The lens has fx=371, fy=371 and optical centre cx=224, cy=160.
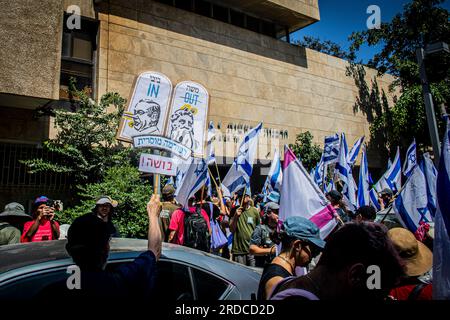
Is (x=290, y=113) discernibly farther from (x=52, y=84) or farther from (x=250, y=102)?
(x=52, y=84)

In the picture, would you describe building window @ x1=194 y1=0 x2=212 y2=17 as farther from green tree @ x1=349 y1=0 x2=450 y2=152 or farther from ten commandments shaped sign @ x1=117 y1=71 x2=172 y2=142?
ten commandments shaped sign @ x1=117 y1=71 x2=172 y2=142

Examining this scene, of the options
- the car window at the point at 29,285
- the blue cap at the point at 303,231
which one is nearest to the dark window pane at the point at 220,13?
the blue cap at the point at 303,231

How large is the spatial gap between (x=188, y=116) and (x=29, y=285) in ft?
12.2

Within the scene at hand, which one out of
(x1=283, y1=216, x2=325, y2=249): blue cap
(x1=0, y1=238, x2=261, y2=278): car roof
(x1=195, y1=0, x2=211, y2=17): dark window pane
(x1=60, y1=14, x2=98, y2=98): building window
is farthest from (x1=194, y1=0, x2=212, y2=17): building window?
(x1=283, y1=216, x2=325, y2=249): blue cap

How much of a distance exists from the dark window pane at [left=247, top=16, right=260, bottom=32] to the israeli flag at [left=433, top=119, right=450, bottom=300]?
15.4 metres

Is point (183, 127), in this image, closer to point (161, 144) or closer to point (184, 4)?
point (161, 144)

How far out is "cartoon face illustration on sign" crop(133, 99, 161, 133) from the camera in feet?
15.7

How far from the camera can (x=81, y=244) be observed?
188cm

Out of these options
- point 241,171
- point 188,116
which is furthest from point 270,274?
point 241,171

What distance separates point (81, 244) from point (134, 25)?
12289mm

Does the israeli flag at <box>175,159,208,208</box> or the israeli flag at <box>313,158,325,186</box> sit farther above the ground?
the israeli flag at <box>313,158,325,186</box>

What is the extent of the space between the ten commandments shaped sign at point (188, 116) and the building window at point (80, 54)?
287 inches
